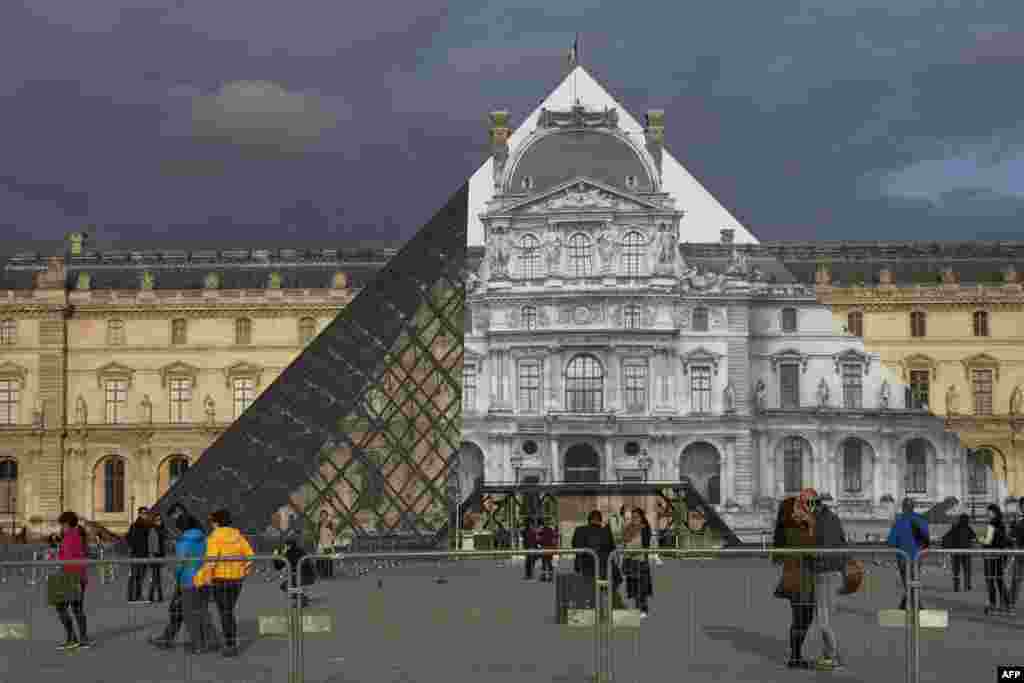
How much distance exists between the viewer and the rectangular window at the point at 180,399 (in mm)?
62125

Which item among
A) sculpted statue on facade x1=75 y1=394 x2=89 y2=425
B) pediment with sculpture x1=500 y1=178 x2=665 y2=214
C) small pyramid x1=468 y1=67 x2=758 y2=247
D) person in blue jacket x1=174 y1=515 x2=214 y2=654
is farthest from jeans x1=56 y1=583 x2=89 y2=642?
sculpted statue on facade x1=75 y1=394 x2=89 y2=425

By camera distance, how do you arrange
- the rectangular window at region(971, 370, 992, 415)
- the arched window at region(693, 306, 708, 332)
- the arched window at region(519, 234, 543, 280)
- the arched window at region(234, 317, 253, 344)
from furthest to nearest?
the arched window at region(234, 317, 253, 344), the rectangular window at region(971, 370, 992, 415), the arched window at region(693, 306, 708, 332), the arched window at region(519, 234, 543, 280)

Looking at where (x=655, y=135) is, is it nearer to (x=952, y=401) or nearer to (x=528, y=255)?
(x=528, y=255)

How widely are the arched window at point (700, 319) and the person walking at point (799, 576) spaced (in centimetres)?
4508

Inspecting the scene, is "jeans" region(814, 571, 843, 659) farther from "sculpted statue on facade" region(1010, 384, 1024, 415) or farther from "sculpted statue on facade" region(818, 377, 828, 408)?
"sculpted statue on facade" region(1010, 384, 1024, 415)

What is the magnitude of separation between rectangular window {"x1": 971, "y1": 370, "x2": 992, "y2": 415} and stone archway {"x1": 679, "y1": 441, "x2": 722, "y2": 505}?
9.05 meters

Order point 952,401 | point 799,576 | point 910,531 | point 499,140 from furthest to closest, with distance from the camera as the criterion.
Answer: point 952,401
point 499,140
point 910,531
point 799,576

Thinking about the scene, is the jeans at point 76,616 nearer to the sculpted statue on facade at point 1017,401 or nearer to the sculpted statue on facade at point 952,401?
the sculpted statue on facade at point 952,401

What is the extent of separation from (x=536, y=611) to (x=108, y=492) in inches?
1951

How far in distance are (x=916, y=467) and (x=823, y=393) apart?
352 centimetres

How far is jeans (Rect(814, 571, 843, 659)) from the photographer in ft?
39.9

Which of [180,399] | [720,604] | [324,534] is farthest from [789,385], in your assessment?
[720,604]

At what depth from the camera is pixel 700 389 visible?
58.3m

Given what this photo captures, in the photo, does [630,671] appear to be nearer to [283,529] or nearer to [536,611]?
[536,611]
